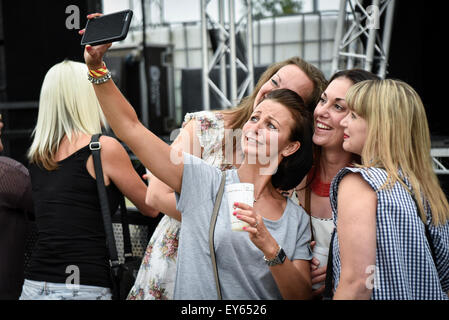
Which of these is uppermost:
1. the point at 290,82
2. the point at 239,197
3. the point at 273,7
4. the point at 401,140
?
the point at 273,7

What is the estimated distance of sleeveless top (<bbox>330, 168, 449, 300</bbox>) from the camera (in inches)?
53.3

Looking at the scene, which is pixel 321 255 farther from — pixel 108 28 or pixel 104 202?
pixel 108 28

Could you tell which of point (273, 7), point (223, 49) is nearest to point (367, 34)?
point (223, 49)

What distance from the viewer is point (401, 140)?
147 centimetres

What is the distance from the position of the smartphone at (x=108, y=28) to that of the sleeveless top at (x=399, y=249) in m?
0.81

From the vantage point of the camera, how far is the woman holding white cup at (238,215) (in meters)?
1.46

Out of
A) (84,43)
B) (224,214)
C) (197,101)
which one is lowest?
(197,101)

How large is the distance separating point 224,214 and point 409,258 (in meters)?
0.60

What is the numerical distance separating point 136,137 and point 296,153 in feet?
2.18

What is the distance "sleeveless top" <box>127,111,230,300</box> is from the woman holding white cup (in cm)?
22

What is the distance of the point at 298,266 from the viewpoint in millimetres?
1615

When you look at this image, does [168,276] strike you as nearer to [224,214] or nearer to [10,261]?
[224,214]

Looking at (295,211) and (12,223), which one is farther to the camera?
(12,223)

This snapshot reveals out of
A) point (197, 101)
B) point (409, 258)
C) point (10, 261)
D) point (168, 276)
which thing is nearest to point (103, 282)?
point (168, 276)
